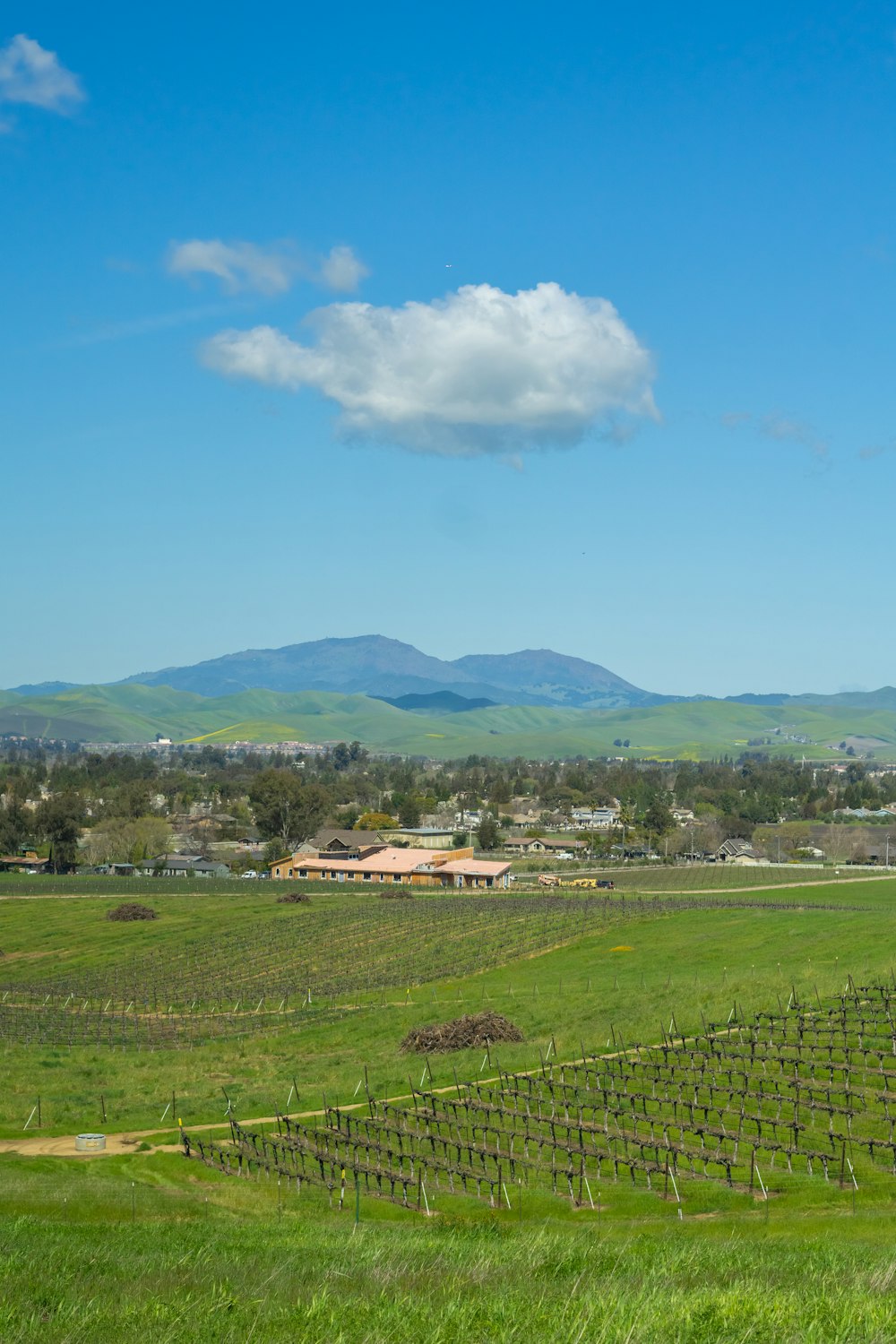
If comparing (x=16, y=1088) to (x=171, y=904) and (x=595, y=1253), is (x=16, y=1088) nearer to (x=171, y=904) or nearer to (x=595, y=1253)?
(x=595, y=1253)

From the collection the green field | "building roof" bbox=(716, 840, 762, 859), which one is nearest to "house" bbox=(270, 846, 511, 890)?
the green field

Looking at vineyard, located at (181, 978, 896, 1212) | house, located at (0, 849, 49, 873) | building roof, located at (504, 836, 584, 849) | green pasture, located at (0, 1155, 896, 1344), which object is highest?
green pasture, located at (0, 1155, 896, 1344)

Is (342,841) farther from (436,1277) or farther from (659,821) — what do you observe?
(436,1277)

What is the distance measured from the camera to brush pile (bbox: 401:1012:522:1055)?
48938 mm

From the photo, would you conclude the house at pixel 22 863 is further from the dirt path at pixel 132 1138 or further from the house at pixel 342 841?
the dirt path at pixel 132 1138

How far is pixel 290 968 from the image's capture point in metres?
75.1

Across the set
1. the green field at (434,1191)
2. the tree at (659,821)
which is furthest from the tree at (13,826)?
the tree at (659,821)

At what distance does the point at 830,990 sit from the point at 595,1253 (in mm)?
31699

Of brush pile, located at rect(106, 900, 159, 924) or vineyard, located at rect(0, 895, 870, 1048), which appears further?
brush pile, located at rect(106, 900, 159, 924)

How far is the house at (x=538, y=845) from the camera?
6545 inches

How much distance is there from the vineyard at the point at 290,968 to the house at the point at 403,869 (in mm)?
20483

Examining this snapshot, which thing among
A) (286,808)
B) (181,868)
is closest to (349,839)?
(286,808)

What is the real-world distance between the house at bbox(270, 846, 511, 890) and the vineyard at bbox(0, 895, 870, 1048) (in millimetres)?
20483

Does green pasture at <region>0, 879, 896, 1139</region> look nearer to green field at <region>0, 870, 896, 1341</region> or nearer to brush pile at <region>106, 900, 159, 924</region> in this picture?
green field at <region>0, 870, 896, 1341</region>
